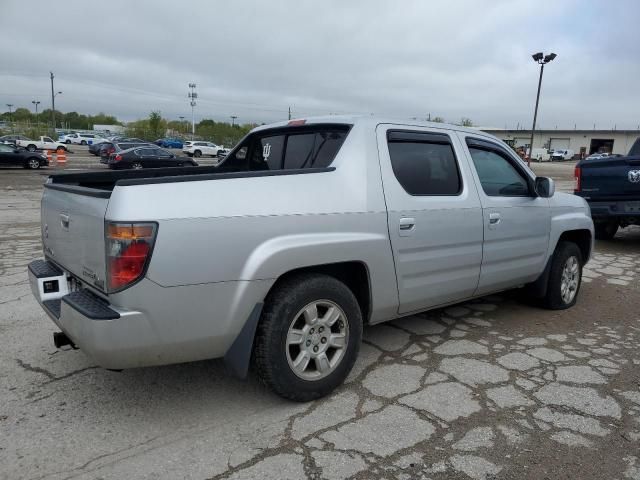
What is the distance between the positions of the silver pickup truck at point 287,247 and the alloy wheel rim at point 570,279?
908 millimetres

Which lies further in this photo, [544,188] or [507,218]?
[544,188]

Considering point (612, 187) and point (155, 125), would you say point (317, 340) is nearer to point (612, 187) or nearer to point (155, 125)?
point (612, 187)

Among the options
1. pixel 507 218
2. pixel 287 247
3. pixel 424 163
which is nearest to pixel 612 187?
pixel 507 218

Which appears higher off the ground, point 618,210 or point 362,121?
point 362,121

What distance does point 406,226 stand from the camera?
11.2ft

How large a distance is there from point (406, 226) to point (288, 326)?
1078mm

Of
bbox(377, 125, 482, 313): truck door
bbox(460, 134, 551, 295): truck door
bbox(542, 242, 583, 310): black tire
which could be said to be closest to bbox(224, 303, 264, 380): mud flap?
bbox(377, 125, 482, 313): truck door

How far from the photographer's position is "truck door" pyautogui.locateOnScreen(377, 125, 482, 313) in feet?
11.3

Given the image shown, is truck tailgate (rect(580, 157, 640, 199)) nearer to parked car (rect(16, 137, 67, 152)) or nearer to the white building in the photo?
parked car (rect(16, 137, 67, 152))

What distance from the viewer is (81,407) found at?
3.07 metres

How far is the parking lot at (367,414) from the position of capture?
2557mm

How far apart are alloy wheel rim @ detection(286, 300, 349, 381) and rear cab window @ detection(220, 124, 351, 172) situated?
98 cm

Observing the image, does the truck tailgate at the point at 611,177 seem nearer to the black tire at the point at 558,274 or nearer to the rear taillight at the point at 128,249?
the black tire at the point at 558,274

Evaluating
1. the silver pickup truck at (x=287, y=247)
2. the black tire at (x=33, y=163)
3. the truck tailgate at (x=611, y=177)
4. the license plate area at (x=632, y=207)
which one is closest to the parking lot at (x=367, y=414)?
the silver pickup truck at (x=287, y=247)
